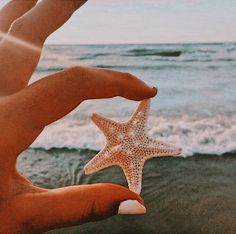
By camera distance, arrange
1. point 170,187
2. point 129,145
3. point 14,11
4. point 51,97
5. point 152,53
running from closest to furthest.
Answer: point 51,97, point 14,11, point 129,145, point 170,187, point 152,53

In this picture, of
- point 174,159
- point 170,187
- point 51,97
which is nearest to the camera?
point 51,97

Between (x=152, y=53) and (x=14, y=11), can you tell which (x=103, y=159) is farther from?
(x=152, y=53)

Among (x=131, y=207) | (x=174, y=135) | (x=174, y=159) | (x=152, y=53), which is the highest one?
(x=131, y=207)

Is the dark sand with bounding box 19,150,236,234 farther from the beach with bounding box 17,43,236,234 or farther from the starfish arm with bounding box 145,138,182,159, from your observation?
the starfish arm with bounding box 145,138,182,159

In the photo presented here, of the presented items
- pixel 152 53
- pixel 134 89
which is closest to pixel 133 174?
pixel 134 89

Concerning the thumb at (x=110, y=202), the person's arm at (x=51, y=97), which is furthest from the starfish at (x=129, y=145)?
the person's arm at (x=51, y=97)

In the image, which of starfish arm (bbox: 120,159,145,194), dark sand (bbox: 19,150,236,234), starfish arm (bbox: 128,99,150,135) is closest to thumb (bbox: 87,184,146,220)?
starfish arm (bbox: 120,159,145,194)

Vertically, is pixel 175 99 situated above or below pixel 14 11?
Answer: below

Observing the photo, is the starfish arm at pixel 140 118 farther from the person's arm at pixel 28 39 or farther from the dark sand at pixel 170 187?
the dark sand at pixel 170 187
